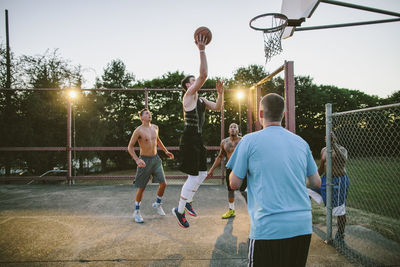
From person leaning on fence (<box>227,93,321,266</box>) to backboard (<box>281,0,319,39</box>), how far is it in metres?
4.25

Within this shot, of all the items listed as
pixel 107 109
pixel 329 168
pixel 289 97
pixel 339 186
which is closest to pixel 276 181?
pixel 329 168

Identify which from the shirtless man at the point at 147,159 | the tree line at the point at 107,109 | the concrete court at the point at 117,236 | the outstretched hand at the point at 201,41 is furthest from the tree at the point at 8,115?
the outstretched hand at the point at 201,41

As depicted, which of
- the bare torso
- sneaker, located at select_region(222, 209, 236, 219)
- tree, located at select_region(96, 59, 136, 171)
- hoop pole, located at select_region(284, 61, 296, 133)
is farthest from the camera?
tree, located at select_region(96, 59, 136, 171)

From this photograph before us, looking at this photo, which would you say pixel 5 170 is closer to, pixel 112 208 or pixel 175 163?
pixel 112 208

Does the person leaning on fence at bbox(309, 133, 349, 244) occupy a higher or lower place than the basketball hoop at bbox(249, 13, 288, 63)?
lower

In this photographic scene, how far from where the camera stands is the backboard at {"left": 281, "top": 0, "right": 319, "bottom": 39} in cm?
462

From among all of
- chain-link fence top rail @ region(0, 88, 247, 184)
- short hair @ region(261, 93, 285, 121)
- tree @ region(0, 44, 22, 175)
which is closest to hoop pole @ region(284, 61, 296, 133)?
short hair @ region(261, 93, 285, 121)

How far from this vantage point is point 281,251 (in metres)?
1.41

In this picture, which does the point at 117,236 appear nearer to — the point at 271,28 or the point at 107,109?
the point at 271,28

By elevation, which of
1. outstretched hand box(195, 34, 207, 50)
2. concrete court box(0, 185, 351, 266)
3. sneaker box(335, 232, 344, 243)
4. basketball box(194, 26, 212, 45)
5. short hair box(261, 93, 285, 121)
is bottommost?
concrete court box(0, 185, 351, 266)

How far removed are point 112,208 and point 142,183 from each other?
122cm

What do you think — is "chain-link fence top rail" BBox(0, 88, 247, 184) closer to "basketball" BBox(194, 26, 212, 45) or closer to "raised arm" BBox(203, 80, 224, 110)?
"raised arm" BBox(203, 80, 224, 110)

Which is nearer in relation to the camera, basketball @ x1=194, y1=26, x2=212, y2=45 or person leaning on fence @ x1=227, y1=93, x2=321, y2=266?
person leaning on fence @ x1=227, y1=93, x2=321, y2=266

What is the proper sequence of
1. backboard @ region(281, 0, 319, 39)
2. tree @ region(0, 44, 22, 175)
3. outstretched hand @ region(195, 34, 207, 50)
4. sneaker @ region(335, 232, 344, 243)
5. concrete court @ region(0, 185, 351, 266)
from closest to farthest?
1. outstretched hand @ region(195, 34, 207, 50)
2. concrete court @ region(0, 185, 351, 266)
3. sneaker @ region(335, 232, 344, 243)
4. backboard @ region(281, 0, 319, 39)
5. tree @ region(0, 44, 22, 175)
